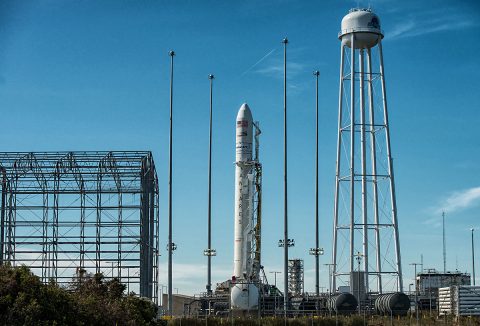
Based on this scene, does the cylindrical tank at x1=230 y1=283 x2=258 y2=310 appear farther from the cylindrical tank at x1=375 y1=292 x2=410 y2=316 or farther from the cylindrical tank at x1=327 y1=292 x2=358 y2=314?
the cylindrical tank at x1=375 y1=292 x2=410 y2=316

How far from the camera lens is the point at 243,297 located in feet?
209

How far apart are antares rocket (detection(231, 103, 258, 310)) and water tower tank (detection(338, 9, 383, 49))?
9047mm

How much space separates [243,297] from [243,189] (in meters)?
8.19

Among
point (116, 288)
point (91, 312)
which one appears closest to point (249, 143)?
point (116, 288)

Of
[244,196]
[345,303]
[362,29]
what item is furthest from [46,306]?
[362,29]

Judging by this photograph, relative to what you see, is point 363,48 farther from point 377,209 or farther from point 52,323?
point 52,323

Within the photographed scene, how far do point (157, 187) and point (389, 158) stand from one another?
54.4 feet

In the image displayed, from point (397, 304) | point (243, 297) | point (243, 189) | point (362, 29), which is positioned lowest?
point (397, 304)

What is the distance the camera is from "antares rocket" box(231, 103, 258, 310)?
2623 inches

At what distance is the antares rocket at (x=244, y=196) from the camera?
66.6m

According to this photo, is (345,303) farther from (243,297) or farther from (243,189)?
(243,189)

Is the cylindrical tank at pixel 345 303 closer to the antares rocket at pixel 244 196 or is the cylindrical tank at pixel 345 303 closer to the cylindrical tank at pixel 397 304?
the cylindrical tank at pixel 397 304

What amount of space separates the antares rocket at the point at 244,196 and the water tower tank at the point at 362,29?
29.7 feet

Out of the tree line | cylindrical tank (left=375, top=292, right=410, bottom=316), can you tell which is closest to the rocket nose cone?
cylindrical tank (left=375, top=292, right=410, bottom=316)
